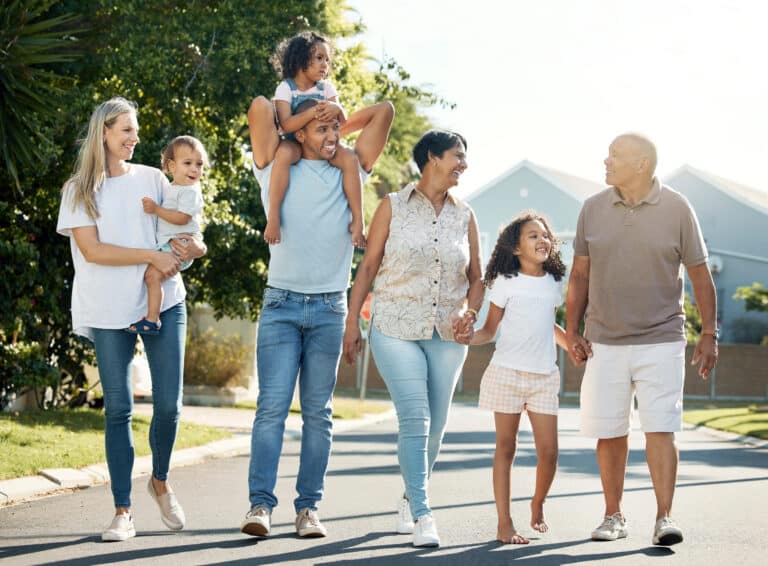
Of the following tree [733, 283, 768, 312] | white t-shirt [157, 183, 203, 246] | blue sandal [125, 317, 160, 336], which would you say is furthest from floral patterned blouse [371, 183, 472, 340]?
tree [733, 283, 768, 312]

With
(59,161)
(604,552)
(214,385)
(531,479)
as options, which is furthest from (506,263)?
(214,385)

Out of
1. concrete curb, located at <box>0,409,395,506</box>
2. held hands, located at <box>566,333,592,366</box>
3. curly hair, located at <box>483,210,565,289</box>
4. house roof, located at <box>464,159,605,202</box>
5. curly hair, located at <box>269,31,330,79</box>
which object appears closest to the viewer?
curly hair, located at <box>269,31,330,79</box>

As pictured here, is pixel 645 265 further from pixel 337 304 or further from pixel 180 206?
pixel 180 206

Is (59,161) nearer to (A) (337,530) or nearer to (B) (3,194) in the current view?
(B) (3,194)

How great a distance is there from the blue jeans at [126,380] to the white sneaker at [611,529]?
2.34 metres

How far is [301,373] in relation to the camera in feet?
20.7

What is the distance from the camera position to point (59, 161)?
13961mm

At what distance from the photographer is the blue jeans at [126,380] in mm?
6043

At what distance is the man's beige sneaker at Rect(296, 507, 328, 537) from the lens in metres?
6.23

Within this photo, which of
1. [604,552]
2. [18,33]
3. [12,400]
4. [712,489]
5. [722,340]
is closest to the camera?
[604,552]

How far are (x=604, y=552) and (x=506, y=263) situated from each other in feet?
5.43

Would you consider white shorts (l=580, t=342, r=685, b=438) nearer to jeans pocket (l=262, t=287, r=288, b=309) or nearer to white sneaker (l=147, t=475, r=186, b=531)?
jeans pocket (l=262, t=287, r=288, b=309)

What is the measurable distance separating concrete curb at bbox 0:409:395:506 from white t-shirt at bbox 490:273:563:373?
11.4 feet

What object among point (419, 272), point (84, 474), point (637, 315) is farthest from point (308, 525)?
point (84, 474)
